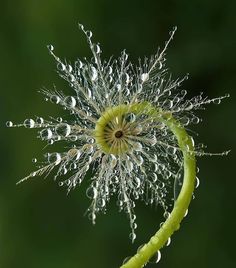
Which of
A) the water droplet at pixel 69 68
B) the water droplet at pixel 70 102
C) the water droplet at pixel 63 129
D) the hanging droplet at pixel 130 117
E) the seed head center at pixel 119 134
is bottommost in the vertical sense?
the seed head center at pixel 119 134

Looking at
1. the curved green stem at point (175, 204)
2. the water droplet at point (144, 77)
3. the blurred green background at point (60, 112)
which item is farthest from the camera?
Answer: the blurred green background at point (60, 112)

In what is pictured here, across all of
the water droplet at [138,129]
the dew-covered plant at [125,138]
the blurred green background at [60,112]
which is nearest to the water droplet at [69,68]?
the dew-covered plant at [125,138]

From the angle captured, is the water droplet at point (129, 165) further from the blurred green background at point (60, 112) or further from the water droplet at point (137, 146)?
the blurred green background at point (60, 112)

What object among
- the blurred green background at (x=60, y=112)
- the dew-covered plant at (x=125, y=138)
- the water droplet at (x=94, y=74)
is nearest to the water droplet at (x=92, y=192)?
the dew-covered plant at (x=125, y=138)

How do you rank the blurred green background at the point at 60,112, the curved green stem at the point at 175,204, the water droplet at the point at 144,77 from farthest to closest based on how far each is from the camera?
the blurred green background at the point at 60,112, the water droplet at the point at 144,77, the curved green stem at the point at 175,204

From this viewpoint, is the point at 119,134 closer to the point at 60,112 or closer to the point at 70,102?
the point at 70,102

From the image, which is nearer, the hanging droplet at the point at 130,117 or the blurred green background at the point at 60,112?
the hanging droplet at the point at 130,117

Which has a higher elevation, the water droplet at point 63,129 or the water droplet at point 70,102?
the water droplet at point 70,102
